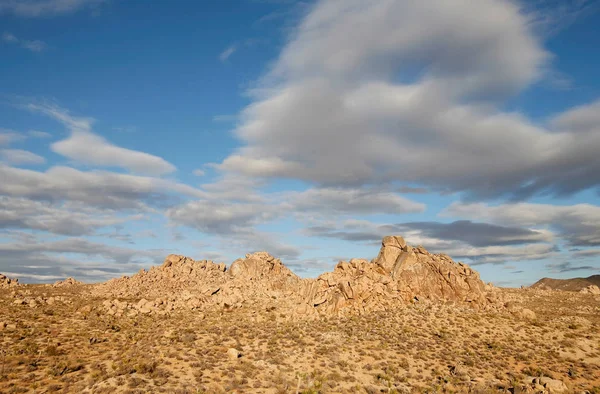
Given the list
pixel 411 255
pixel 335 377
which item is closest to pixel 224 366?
pixel 335 377

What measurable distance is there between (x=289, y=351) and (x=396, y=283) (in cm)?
2780

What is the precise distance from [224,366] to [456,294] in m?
43.2

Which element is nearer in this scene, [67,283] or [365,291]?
[365,291]

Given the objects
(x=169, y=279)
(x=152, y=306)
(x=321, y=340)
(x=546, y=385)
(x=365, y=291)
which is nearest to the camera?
Result: (x=546, y=385)

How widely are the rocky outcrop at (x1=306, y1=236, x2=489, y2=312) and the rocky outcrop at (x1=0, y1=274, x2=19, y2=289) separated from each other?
82.8 m

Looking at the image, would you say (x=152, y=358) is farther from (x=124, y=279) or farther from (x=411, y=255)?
(x=124, y=279)

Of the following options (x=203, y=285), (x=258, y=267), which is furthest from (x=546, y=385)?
(x=203, y=285)

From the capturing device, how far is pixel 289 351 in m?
40.5

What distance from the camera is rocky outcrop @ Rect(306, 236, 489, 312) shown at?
5741cm

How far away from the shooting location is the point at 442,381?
1350 inches

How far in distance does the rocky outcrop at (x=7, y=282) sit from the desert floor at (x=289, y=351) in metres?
43.3

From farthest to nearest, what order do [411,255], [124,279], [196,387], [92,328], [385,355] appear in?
[124,279], [411,255], [92,328], [385,355], [196,387]

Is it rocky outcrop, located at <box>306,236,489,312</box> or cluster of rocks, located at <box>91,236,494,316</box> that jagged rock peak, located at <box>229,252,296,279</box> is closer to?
cluster of rocks, located at <box>91,236,494,316</box>

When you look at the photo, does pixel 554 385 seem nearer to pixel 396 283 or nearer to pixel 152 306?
pixel 396 283
